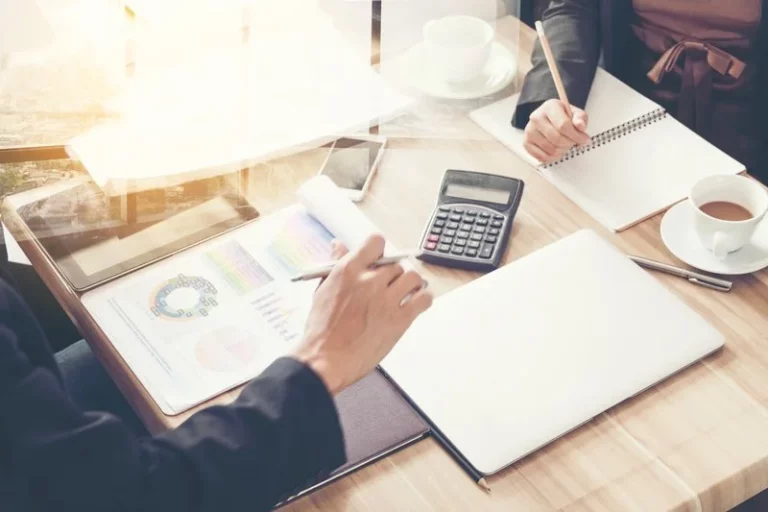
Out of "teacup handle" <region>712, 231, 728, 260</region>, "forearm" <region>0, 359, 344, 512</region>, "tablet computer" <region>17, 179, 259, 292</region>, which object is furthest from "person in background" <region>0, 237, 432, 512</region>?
"teacup handle" <region>712, 231, 728, 260</region>

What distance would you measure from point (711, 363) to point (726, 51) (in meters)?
0.69

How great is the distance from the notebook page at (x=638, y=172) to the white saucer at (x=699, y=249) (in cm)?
3

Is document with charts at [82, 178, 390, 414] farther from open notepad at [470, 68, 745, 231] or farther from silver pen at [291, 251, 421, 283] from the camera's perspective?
open notepad at [470, 68, 745, 231]

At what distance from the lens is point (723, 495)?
801mm

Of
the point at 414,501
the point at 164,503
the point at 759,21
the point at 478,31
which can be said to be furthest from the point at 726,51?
the point at 164,503

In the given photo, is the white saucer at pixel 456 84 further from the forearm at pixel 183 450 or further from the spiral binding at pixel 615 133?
the forearm at pixel 183 450

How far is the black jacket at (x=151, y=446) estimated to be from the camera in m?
0.69

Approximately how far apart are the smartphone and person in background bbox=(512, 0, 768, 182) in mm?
252

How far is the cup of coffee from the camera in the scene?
97 centimetres

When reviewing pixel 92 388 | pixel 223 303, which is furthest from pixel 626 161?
pixel 92 388

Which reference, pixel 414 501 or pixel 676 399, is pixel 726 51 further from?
pixel 414 501

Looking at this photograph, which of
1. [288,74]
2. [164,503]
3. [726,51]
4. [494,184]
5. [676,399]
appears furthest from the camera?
[726,51]

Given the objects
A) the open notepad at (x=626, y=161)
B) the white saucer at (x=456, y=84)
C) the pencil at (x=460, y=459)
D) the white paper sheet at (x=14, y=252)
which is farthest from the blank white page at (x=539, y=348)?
the white paper sheet at (x=14, y=252)

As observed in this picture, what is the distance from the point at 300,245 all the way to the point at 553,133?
36 centimetres
